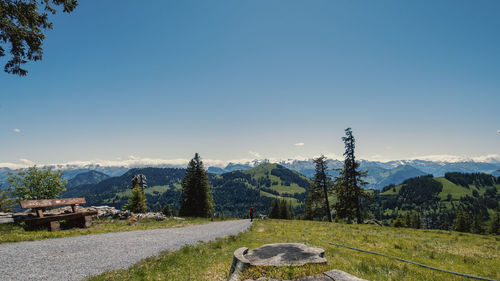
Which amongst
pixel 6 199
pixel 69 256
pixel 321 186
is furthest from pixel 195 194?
pixel 69 256

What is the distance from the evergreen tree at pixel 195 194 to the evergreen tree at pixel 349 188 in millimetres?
30444

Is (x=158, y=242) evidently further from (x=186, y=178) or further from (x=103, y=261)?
(x=186, y=178)

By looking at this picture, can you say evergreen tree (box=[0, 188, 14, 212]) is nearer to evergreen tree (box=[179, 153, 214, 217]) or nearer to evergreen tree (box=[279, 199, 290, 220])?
evergreen tree (box=[179, 153, 214, 217])

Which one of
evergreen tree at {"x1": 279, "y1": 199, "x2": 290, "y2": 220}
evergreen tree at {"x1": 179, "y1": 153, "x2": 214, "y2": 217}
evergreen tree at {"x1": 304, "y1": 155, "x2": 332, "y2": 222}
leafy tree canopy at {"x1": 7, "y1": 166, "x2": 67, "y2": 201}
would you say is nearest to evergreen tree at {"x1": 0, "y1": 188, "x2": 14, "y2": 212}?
leafy tree canopy at {"x1": 7, "y1": 166, "x2": 67, "y2": 201}

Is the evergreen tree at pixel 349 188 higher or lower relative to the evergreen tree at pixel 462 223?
higher

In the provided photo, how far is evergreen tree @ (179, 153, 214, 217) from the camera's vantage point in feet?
174

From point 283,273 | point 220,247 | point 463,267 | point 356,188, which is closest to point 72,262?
point 220,247

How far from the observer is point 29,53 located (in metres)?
13.6

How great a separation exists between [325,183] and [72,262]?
4366cm

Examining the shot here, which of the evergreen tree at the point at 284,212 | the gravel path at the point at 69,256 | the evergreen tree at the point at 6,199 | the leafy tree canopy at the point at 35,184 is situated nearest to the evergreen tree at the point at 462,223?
the evergreen tree at the point at 284,212

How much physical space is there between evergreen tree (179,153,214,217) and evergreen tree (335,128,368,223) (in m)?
30.4

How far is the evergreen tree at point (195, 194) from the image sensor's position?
174 ft

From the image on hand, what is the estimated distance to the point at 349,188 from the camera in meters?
39.6

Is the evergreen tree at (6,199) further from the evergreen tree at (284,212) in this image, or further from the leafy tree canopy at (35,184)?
the evergreen tree at (284,212)
